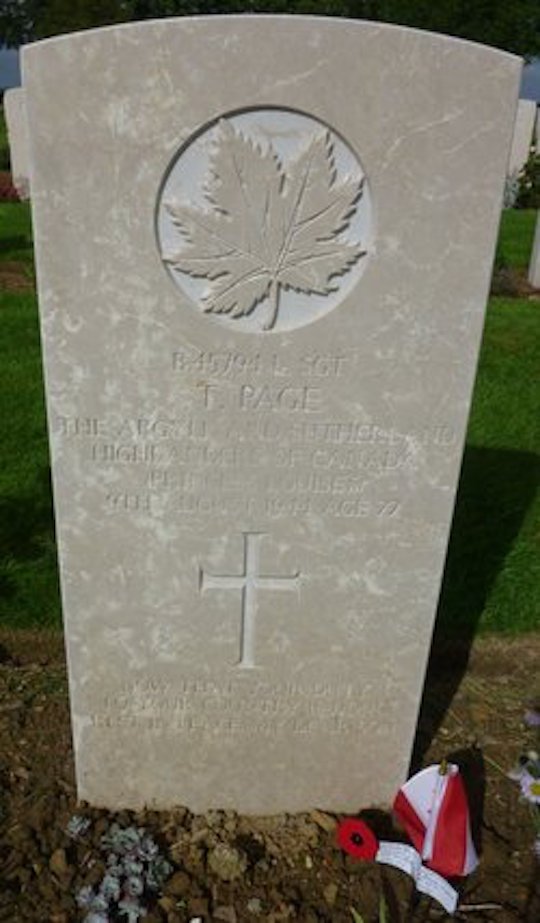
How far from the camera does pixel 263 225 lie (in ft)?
6.48

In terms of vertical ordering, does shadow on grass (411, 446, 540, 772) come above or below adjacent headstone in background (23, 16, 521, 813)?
below

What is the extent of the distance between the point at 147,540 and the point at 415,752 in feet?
4.66

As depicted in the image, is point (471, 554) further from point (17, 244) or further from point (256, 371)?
point (17, 244)

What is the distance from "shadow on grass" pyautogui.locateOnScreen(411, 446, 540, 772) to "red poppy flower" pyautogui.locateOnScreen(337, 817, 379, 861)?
47 cm

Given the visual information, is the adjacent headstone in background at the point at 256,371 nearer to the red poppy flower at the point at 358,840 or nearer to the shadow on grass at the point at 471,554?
the red poppy flower at the point at 358,840

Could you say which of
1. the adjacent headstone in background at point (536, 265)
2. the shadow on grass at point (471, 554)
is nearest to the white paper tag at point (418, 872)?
the shadow on grass at point (471, 554)

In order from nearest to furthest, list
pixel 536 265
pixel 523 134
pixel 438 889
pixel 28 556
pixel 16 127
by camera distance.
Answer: pixel 438 889
pixel 28 556
pixel 536 265
pixel 16 127
pixel 523 134

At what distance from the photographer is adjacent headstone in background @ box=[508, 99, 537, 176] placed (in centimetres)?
1291

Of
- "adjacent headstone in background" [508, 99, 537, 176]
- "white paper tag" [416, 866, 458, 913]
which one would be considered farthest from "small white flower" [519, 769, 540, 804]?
"adjacent headstone in background" [508, 99, 537, 176]

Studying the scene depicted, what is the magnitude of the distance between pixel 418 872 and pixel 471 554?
6.26 ft

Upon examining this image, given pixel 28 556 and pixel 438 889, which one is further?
pixel 28 556

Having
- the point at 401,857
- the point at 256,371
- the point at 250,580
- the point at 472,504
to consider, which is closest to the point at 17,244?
the point at 472,504

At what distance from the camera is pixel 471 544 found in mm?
4223

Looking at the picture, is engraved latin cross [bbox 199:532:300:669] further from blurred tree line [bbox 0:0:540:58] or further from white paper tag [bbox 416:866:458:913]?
blurred tree line [bbox 0:0:540:58]
